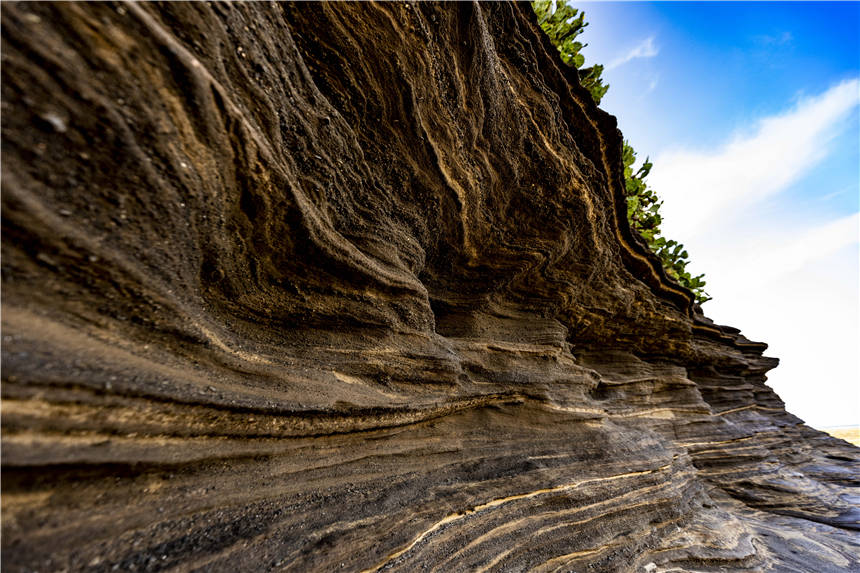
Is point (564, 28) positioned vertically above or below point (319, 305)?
above

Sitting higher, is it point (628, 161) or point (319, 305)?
point (628, 161)

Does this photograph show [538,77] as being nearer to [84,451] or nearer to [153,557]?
[84,451]

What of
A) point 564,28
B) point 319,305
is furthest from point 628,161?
point 319,305

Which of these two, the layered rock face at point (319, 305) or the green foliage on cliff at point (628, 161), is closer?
the layered rock face at point (319, 305)

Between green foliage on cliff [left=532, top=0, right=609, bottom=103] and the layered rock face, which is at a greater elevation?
green foliage on cliff [left=532, top=0, right=609, bottom=103]

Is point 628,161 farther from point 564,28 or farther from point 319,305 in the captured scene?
point 319,305

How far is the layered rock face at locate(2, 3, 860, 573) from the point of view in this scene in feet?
6.27

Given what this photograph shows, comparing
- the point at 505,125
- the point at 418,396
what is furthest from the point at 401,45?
the point at 418,396

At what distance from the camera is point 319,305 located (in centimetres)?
370

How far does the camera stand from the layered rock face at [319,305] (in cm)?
191

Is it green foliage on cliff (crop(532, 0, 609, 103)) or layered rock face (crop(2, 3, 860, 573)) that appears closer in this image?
layered rock face (crop(2, 3, 860, 573))

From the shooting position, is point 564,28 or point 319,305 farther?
point 564,28

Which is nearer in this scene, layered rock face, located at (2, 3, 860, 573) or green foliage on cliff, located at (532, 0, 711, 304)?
layered rock face, located at (2, 3, 860, 573)

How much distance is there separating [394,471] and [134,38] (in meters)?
3.94
